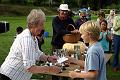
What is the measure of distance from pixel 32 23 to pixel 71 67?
1598mm

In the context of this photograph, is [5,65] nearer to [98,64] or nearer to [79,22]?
[98,64]

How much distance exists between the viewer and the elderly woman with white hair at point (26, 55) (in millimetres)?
4699

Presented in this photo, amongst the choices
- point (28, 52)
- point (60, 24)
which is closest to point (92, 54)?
point (28, 52)

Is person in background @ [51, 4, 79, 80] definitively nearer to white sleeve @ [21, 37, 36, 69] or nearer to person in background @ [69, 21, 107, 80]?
white sleeve @ [21, 37, 36, 69]

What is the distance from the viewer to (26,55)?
4.68m

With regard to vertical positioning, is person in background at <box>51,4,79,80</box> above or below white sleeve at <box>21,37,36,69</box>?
below

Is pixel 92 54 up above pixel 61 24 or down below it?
above

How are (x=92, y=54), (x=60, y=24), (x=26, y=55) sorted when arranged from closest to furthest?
1. (x=92, y=54)
2. (x=26, y=55)
3. (x=60, y=24)

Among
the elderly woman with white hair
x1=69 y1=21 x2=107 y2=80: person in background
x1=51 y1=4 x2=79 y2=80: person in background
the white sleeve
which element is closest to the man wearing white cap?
x1=51 y1=4 x2=79 y2=80: person in background

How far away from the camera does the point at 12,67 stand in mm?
4926

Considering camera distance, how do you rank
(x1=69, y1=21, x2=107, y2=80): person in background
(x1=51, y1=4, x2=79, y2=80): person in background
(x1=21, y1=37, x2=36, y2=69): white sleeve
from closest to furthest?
(x1=69, y1=21, x2=107, y2=80): person in background, (x1=21, y1=37, x2=36, y2=69): white sleeve, (x1=51, y1=4, x2=79, y2=80): person in background

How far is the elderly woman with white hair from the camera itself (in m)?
4.70

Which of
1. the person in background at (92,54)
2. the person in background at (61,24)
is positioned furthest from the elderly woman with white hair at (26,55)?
the person in background at (61,24)

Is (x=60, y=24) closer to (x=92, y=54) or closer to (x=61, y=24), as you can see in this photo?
(x=61, y=24)
